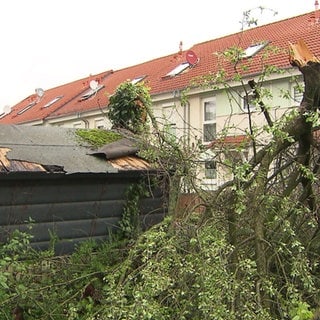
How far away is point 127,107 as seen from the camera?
28.3 feet

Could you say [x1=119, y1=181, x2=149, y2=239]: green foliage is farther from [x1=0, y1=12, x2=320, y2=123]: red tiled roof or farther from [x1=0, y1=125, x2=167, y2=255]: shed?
[x1=0, y1=12, x2=320, y2=123]: red tiled roof

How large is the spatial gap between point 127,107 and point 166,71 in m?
14.3

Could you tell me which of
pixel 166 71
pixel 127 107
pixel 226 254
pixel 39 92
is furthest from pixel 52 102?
pixel 226 254

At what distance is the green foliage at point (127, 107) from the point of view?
8.55m

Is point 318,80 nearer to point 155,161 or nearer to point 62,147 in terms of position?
point 155,161

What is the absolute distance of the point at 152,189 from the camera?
7902 mm

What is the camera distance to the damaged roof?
6.50 meters

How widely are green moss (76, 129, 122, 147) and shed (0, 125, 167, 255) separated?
0.14m

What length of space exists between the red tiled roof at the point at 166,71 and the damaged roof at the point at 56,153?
4.32m

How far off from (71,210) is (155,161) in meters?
1.82

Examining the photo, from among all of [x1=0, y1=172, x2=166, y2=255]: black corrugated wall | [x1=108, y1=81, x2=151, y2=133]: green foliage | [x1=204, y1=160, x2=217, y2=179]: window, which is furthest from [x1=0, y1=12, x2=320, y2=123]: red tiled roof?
[x1=204, y1=160, x2=217, y2=179]: window

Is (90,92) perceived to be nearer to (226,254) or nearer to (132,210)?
(132,210)

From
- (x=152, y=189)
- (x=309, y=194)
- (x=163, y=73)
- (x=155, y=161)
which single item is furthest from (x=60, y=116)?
(x=309, y=194)

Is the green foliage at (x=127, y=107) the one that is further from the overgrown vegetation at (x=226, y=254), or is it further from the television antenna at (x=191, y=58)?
the television antenna at (x=191, y=58)
